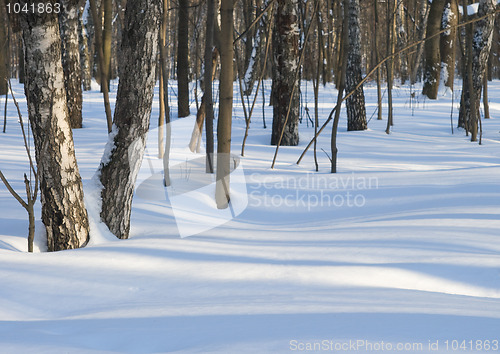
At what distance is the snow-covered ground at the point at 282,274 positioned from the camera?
1.53 m

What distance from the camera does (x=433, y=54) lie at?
1301cm

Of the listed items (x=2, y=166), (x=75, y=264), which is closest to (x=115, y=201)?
(x=75, y=264)

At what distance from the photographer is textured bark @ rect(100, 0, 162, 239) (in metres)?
3.08

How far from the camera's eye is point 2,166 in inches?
205

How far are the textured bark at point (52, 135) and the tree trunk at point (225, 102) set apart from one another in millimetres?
1408

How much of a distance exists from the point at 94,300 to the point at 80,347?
1.90 feet

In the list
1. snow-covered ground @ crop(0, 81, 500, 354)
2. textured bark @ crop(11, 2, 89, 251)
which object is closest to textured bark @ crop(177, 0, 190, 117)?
snow-covered ground @ crop(0, 81, 500, 354)

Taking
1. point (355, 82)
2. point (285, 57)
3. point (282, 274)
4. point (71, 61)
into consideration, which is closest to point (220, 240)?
A: point (282, 274)

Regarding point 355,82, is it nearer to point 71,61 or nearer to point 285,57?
point 285,57

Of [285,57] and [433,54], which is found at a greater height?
[433,54]

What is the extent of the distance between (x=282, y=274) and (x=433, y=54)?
40.8ft

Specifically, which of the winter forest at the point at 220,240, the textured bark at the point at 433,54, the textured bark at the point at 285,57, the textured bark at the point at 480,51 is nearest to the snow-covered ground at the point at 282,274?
the winter forest at the point at 220,240

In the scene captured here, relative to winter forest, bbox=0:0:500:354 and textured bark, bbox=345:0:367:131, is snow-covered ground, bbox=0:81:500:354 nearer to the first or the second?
winter forest, bbox=0:0:500:354

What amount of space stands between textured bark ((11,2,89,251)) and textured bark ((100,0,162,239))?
0.81 ft
